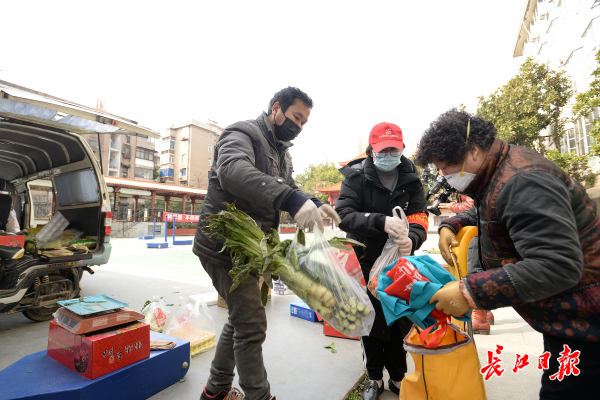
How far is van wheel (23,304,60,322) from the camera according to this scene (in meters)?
3.80

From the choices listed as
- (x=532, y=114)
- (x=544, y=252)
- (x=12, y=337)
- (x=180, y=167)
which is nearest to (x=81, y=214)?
(x=12, y=337)

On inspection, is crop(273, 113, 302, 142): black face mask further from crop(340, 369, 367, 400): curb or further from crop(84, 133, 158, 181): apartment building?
crop(84, 133, 158, 181): apartment building

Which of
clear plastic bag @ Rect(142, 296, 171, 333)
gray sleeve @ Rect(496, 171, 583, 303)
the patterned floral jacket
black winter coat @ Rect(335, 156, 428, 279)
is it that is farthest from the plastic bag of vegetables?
clear plastic bag @ Rect(142, 296, 171, 333)

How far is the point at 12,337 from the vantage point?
10.8 ft

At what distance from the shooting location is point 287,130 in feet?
6.53

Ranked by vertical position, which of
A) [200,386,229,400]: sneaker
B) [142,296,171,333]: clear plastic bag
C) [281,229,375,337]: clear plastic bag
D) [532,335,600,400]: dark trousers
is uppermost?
[281,229,375,337]: clear plastic bag

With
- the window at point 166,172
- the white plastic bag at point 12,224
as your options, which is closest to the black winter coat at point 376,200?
the white plastic bag at point 12,224

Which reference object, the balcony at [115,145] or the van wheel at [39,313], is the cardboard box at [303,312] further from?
the balcony at [115,145]

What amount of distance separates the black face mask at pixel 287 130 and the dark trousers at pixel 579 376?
168 cm

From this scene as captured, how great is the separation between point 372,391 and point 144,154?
164ft

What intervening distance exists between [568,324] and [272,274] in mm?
1243

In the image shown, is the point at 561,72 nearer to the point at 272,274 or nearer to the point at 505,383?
the point at 505,383

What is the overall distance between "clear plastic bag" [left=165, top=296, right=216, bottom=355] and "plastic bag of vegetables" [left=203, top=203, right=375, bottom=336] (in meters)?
1.75

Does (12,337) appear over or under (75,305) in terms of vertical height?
under
